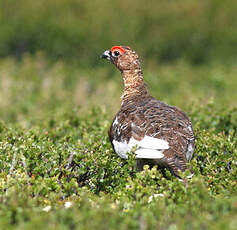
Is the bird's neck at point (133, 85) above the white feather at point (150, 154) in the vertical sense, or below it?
above

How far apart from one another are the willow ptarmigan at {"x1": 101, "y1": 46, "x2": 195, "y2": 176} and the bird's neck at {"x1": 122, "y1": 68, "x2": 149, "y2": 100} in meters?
0.39

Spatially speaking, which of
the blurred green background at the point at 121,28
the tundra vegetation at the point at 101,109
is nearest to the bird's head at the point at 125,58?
the tundra vegetation at the point at 101,109

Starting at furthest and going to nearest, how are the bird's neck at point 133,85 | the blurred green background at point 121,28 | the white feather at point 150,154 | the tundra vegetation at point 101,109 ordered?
the blurred green background at point 121,28
the bird's neck at point 133,85
the white feather at point 150,154
the tundra vegetation at point 101,109

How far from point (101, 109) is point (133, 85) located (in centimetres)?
253

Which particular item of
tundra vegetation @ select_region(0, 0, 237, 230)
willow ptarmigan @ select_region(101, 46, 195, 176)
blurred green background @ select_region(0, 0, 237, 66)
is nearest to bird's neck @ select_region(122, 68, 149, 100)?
willow ptarmigan @ select_region(101, 46, 195, 176)

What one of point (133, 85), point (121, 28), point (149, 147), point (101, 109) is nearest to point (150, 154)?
point (149, 147)

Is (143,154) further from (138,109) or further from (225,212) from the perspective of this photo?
(225,212)

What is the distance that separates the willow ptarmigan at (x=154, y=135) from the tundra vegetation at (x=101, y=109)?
0.65ft

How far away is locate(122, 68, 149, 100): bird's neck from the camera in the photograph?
6617 millimetres

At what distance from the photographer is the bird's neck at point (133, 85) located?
662 cm

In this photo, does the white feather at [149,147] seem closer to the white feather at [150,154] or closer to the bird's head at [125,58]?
the white feather at [150,154]

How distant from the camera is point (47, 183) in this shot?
14.8ft

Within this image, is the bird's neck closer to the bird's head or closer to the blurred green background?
the bird's head

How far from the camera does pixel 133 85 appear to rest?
6.70 metres
